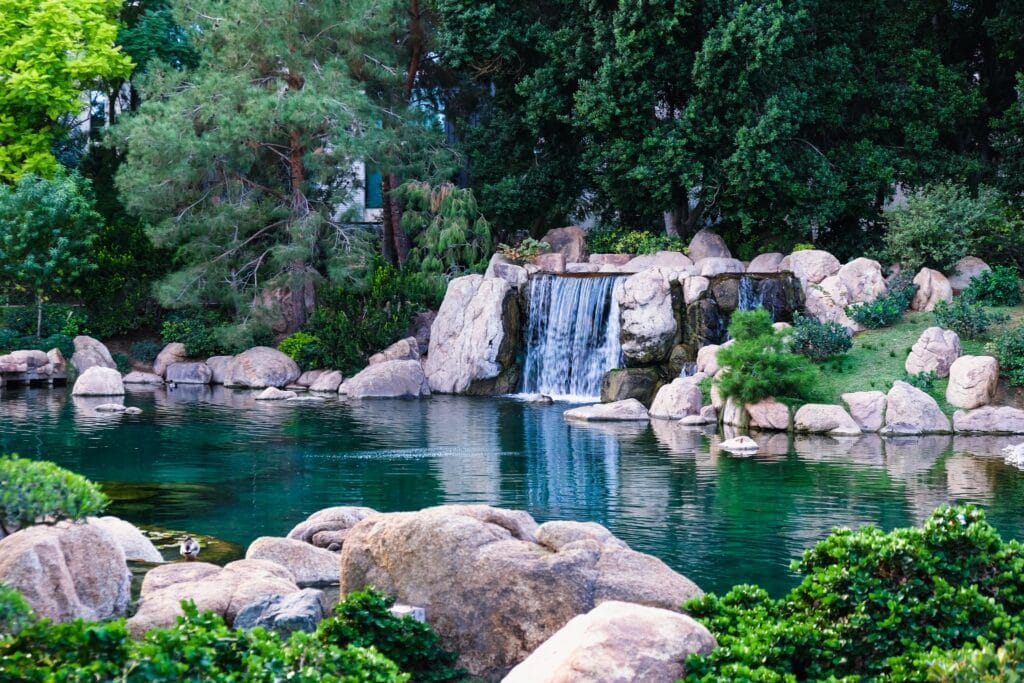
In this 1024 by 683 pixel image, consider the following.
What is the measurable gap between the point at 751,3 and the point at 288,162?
13.7 m

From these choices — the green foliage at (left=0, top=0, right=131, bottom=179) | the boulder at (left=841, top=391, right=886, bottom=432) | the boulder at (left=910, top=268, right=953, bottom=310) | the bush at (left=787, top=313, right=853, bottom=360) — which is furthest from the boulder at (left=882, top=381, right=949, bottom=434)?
the green foliage at (left=0, top=0, right=131, bottom=179)

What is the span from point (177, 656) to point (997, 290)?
2375cm

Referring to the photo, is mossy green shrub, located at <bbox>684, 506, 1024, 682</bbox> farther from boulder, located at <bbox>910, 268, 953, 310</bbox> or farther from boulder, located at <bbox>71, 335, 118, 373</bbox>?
boulder, located at <bbox>71, 335, 118, 373</bbox>

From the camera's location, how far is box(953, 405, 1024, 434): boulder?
2130 centimetres

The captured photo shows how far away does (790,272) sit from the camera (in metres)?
28.2

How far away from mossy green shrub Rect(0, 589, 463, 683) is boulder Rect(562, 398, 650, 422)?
17.6 meters

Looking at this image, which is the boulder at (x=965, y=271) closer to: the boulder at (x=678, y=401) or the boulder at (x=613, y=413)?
the boulder at (x=678, y=401)

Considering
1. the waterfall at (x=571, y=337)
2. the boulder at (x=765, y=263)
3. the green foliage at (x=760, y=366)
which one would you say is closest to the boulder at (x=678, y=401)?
the green foliage at (x=760, y=366)

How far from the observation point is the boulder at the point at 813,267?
27.9 metres

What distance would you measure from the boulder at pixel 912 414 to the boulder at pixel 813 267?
6260 millimetres

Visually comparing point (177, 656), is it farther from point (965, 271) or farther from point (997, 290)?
point (965, 271)

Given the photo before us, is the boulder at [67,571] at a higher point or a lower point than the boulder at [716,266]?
lower

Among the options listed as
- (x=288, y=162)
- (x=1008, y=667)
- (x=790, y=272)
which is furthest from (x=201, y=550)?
(x=288, y=162)

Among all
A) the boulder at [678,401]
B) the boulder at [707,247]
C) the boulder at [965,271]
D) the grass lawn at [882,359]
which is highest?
the boulder at [707,247]
